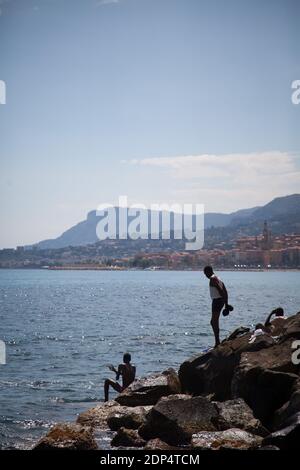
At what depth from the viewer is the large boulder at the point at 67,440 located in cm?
1024

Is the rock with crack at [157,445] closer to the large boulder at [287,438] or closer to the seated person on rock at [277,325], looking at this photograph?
the large boulder at [287,438]

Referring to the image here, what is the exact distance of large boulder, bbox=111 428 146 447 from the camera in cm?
1127

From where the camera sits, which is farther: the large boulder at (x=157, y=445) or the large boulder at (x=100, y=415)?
the large boulder at (x=100, y=415)

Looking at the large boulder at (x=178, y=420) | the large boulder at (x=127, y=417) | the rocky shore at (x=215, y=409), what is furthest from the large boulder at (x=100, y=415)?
the large boulder at (x=178, y=420)

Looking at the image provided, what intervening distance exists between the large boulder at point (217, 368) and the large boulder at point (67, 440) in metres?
3.83

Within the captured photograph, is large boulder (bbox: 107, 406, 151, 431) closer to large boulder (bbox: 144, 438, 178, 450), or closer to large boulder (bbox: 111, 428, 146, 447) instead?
large boulder (bbox: 111, 428, 146, 447)

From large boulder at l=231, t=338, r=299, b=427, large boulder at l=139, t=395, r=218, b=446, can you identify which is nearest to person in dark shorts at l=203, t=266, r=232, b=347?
large boulder at l=231, t=338, r=299, b=427

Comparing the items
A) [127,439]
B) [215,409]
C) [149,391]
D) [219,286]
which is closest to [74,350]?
[149,391]

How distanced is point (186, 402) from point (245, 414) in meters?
1.06

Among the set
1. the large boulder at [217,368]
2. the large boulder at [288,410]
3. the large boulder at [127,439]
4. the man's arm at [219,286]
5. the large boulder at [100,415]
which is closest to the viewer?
the large boulder at [288,410]

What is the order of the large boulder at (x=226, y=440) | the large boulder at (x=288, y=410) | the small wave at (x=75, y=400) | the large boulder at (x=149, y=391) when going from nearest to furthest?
the large boulder at (x=226, y=440) < the large boulder at (x=288, y=410) < the large boulder at (x=149, y=391) < the small wave at (x=75, y=400)

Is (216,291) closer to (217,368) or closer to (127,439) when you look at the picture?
(217,368)
